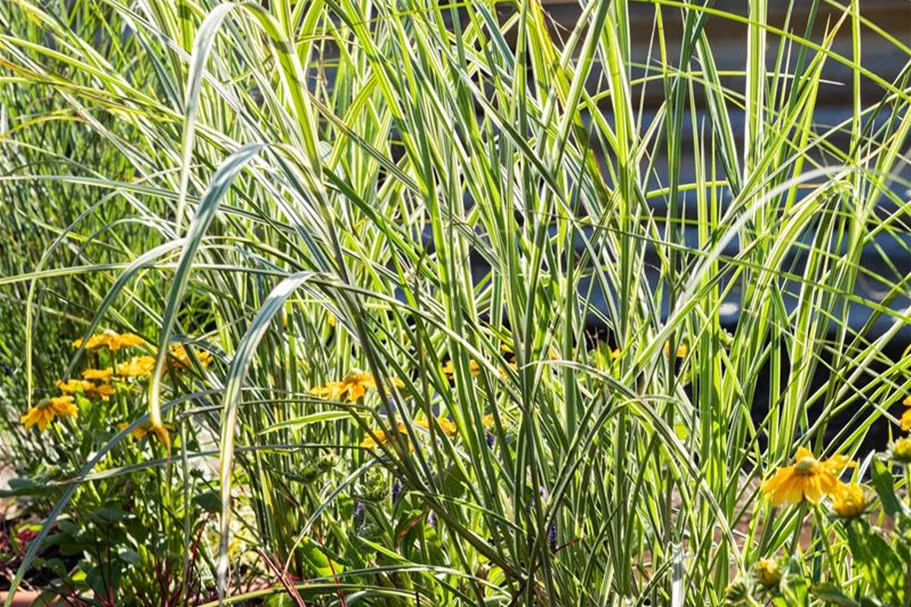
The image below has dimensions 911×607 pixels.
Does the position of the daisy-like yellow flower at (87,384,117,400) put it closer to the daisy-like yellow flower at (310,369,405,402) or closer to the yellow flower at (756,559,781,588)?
the daisy-like yellow flower at (310,369,405,402)

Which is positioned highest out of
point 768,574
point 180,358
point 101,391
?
point 768,574

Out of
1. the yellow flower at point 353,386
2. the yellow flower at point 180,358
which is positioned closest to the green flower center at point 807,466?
the yellow flower at point 353,386

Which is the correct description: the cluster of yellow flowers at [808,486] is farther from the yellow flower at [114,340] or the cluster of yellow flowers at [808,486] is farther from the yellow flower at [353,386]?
the yellow flower at [114,340]

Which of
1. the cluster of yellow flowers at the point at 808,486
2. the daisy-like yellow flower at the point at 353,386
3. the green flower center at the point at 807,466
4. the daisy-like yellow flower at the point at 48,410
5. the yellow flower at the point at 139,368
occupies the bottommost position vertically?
the daisy-like yellow flower at the point at 48,410

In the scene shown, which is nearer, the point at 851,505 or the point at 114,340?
the point at 851,505

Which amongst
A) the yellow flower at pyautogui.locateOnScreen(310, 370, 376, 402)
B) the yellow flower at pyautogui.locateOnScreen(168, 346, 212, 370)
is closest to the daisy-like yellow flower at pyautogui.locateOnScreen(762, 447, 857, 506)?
the yellow flower at pyautogui.locateOnScreen(310, 370, 376, 402)

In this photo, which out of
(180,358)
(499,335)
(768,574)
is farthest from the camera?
(180,358)

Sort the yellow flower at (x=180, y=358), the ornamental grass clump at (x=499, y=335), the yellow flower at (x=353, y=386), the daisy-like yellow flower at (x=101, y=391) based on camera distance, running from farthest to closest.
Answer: the daisy-like yellow flower at (x=101, y=391), the yellow flower at (x=180, y=358), the yellow flower at (x=353, y=386), the ornamental grass clump at (x=499, y=335)

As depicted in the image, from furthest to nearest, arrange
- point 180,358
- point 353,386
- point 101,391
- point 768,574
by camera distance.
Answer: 1. point 101,391
2. point 180,358
3. point 353,386
4. point 768,574

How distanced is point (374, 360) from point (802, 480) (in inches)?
14.9

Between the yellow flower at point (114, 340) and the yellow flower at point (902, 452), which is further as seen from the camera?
the yellow flower at point (114, 340)

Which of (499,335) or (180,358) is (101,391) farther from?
(499,335)

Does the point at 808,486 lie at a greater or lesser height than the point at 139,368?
greater

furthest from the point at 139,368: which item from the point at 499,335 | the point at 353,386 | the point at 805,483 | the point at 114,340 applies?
the point at 805,483
